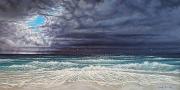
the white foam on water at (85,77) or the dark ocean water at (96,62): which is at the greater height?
the dark ocean water at (96,62)

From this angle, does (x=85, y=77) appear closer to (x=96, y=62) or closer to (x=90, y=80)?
(x=90, y=80)

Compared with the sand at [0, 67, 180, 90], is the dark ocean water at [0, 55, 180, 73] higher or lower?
higher

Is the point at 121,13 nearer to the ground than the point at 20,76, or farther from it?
farther from it

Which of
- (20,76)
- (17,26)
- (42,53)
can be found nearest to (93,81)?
(42,53)

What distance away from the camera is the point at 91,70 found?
7.33 ft

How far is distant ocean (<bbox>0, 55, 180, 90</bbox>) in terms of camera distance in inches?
86.7

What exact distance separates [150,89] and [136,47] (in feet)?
1.23

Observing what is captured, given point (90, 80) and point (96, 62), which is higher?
point (96, 62)

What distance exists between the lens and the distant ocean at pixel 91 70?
2203 mm

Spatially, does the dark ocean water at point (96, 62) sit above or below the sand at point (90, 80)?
above

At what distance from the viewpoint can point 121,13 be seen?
220cm

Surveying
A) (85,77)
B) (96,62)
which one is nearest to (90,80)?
(85,77)

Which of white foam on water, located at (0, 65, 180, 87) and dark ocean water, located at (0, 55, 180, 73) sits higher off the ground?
dark ocean water, located at (0, 55, 180, 73)

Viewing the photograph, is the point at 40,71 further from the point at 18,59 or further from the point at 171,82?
the point at 171,82
